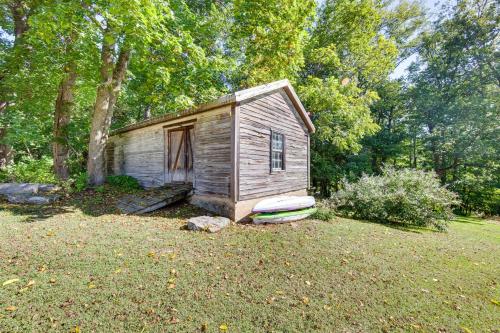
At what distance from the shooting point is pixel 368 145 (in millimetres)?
20828

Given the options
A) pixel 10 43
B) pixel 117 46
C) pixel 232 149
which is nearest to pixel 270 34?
pixel 117 46

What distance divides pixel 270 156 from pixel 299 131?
294 cm

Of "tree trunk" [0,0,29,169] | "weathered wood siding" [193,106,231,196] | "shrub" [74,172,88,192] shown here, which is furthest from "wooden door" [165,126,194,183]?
"tree trunk" [0,0,29,169]

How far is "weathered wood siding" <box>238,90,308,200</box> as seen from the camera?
7887 millimetres

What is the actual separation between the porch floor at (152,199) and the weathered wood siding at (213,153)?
2.14ft

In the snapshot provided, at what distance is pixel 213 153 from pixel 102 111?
6.06 meters

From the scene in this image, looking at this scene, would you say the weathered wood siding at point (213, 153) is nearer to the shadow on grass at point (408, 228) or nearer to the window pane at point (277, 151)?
the window pane at point (277, 151)

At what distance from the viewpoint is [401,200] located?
952cm

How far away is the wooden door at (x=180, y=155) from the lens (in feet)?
32.2

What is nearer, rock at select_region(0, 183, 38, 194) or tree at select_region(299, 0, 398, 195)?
rock at select_region(0, 183, 38, 194)

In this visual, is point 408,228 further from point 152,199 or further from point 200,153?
point 152,199

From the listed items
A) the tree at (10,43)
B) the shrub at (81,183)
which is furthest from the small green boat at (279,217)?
the tree at (10,43)

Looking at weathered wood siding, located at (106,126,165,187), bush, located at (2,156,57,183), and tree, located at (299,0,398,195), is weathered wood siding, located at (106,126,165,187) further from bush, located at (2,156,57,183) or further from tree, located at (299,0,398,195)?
tree, located at (299,0,398,195)

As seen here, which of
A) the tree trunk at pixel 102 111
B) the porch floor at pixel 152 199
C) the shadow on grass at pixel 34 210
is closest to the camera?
the shadow on grass at pixel 34 210
